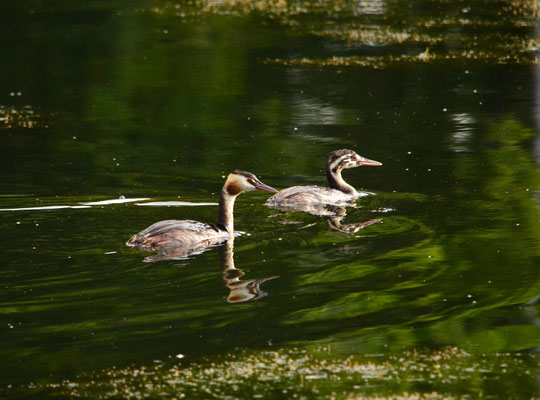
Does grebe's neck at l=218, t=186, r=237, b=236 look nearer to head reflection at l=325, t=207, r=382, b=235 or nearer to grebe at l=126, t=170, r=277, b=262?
grebe at l=126, t=170, r=277, b=262

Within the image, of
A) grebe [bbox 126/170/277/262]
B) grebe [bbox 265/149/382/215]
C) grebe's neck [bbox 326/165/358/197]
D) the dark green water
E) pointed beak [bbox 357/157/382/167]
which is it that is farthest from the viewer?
pointed beak [bbox 357/157/382/167]

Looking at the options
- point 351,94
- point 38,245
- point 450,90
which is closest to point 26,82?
point 351,94

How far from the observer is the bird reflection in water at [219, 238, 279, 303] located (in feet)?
31.0

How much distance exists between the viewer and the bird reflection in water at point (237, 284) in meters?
9.44

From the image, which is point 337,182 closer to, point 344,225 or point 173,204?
point 344,225

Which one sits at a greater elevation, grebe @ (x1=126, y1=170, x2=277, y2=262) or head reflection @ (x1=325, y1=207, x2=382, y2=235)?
grebe @ (x1=126, y1=170, x2=277, y2=262)

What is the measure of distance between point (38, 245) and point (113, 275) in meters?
1.38

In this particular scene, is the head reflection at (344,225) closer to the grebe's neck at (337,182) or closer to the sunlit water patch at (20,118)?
the grebe's neck at (337,182)

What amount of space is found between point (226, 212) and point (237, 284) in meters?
2.32

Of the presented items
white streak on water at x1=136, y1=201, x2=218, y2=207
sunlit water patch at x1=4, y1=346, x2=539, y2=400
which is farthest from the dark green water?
white streak on water at x1=136, y1=201, x2=218, y2=207

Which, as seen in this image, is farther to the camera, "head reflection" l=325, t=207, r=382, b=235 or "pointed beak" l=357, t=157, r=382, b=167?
"pointed beak" l=357, t=157, r=382, b=167

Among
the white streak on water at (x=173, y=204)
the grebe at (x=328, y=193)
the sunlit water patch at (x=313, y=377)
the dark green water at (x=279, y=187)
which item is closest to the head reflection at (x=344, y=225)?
the dark green water at (x=279, y=187)

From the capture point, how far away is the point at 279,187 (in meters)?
14.4

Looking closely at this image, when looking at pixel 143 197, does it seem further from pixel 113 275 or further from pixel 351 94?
pixel 351 94
